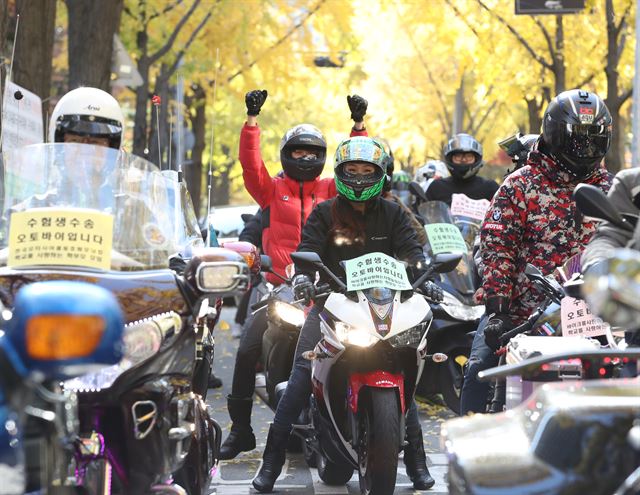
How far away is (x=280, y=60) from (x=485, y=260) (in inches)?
810

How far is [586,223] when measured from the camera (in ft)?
22.3

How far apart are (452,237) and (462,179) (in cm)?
240

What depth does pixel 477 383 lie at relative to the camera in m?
6.73

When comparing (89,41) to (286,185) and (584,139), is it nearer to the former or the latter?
(286,185)

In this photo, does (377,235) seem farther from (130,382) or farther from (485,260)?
(130,382)

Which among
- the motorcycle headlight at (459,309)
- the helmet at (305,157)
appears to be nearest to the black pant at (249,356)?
the helmet at (305,157)

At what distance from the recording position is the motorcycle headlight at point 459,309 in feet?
34.9

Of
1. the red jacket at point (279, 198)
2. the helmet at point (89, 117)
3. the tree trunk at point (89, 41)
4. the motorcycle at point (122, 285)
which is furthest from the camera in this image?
the tree trunk at point (89, 41)

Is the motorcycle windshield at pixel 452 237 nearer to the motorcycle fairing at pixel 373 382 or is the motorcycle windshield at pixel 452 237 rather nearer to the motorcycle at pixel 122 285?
the motorcycle fairing at pixel 373 382

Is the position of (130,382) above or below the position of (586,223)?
below

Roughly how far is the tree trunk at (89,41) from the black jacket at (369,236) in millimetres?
8613

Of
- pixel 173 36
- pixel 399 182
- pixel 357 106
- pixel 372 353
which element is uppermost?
pixel 173 36

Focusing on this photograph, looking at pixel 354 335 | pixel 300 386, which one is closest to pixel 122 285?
pixel 354 335

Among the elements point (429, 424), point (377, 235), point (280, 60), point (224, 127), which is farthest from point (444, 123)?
point (377, 235)
